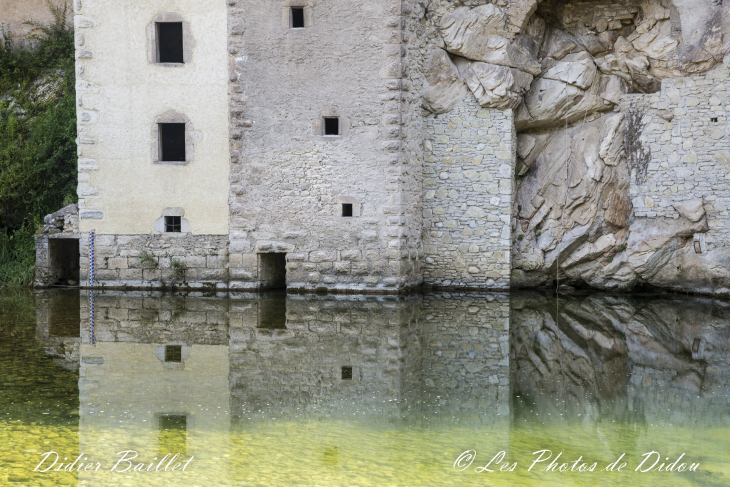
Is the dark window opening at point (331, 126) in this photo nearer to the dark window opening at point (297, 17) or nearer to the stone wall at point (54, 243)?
the dark window opening at point (297, 17)

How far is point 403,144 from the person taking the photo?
35.4 ft

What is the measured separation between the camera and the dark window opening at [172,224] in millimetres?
11688

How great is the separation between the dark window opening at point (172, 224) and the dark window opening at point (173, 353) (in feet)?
15.7

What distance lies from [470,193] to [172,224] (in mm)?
4942

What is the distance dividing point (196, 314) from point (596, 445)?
6.18 m

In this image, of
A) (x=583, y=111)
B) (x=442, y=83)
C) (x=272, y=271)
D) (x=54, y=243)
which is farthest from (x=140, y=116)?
(x=583, y=111)

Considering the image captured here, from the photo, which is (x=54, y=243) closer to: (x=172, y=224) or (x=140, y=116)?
(x=172, y=224)

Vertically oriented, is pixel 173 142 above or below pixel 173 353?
above

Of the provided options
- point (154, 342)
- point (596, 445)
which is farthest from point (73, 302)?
point (596, 445)

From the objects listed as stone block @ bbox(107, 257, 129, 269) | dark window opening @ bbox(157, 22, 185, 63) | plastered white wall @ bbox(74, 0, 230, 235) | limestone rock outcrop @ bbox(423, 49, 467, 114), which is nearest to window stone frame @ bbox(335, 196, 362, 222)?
plastered white wall @ bbox(74, 0, 230, 235)

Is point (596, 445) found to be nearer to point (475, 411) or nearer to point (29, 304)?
point (475, 411)

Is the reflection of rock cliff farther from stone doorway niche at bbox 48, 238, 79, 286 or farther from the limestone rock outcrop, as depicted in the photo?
stone doorway niche at bbox 48, 238, 79, 286

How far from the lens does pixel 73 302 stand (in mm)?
10461

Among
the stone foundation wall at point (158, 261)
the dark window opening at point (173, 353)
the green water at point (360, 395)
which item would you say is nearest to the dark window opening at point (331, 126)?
the stone foundation wall at point (158, 261)
